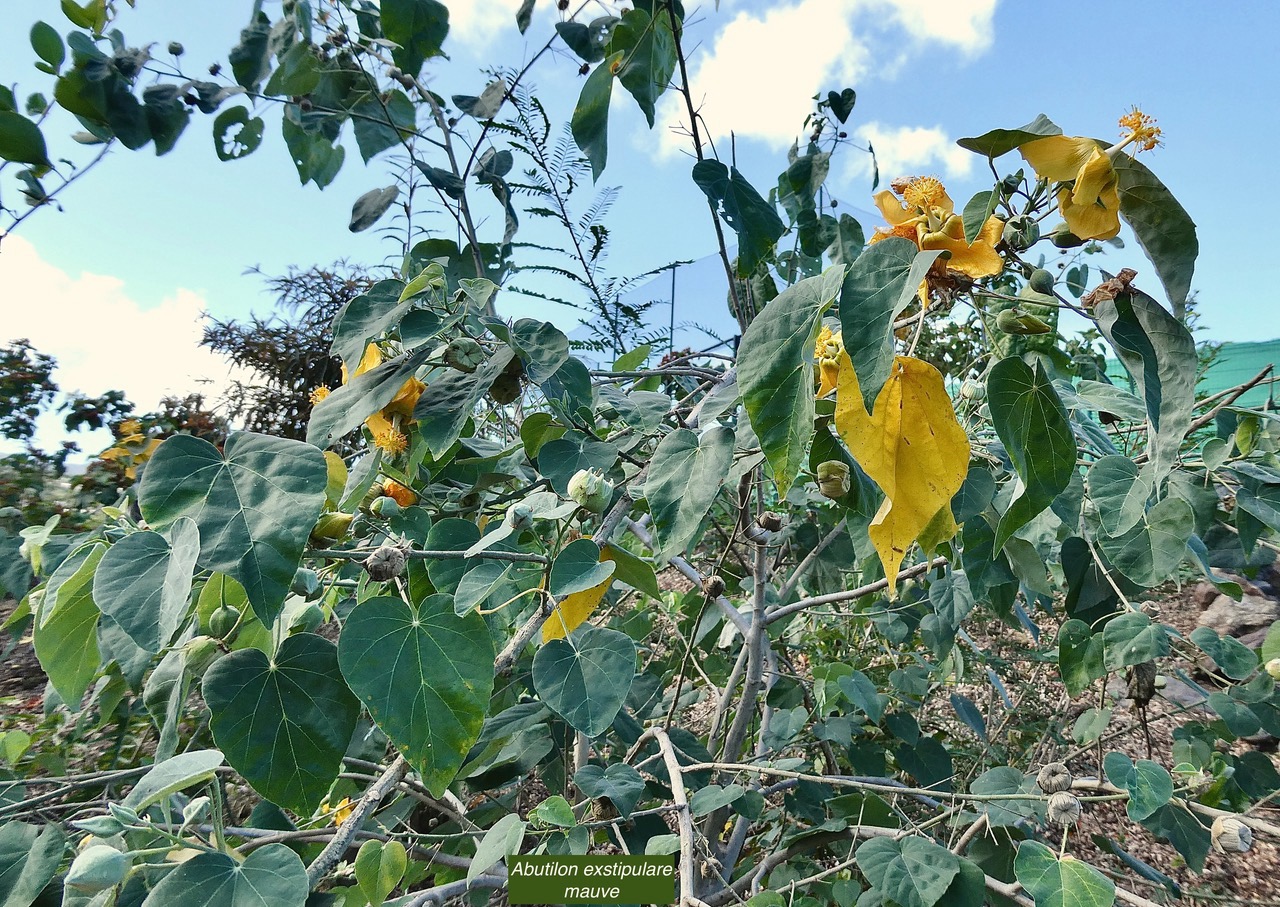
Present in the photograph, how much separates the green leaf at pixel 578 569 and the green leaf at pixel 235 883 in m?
0.29

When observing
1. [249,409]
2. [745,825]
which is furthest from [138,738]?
[249,409]

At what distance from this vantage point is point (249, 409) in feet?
13.4

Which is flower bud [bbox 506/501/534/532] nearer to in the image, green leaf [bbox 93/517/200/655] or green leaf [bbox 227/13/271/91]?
green leaf [bbox 93/517/200/655]

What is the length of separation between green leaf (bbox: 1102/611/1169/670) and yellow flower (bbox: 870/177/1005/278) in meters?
0.63

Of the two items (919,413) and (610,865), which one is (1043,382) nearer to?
(919,413)

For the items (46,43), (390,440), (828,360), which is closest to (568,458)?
(390,440)

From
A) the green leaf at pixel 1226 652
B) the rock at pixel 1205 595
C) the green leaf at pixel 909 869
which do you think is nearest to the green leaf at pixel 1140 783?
the green leaf at pixel 909 869

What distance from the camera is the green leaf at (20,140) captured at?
114 cm

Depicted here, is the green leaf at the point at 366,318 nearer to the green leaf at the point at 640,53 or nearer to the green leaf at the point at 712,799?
the green leaf at the point at 640,53

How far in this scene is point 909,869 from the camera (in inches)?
31.4

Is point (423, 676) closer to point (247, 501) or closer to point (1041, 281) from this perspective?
point (247, 501)

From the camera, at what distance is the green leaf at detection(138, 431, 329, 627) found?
507 millimetres

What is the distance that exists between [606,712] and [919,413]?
37cm

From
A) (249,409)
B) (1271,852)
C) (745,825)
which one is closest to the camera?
(745,825)
